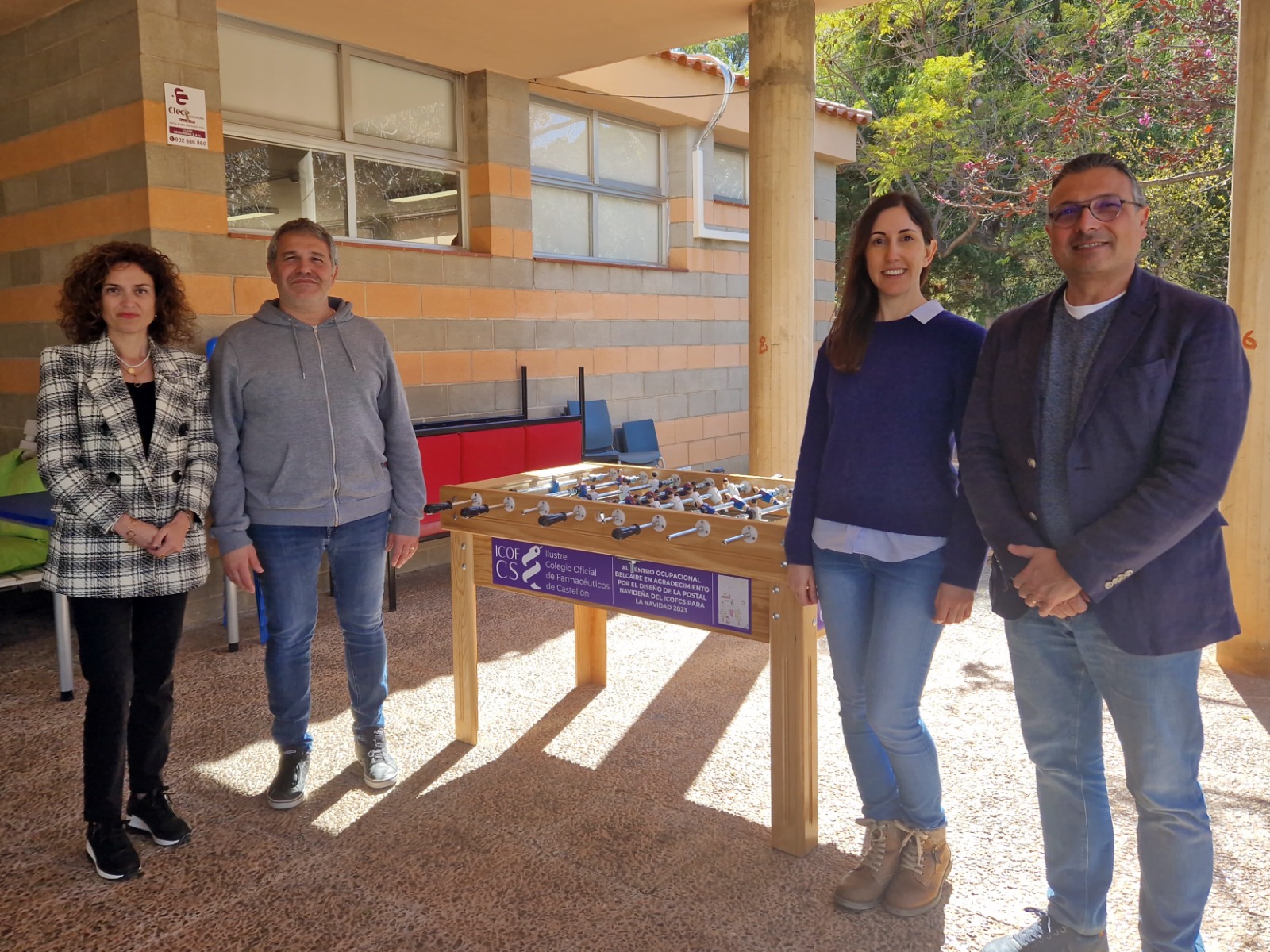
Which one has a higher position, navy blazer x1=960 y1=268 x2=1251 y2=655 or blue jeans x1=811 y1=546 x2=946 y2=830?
navy blazer x1=960 y1=268 x2=1251 y2=655

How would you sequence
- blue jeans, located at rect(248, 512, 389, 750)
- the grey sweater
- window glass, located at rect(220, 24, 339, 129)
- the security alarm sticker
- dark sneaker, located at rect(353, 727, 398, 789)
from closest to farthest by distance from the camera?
the grey sweater, blue jeans, located at rect(248, 512, 389, 750), dark sneaker, located at rect(353, 727, 398, 789), the security alarm sticker, window glass, located at rect(220, 24, 339, 129)

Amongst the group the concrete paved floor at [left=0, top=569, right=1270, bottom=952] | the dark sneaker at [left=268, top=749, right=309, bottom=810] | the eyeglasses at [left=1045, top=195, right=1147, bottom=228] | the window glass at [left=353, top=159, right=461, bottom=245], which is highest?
the window glass at [left=353, top=159, right=461, bottom=245]

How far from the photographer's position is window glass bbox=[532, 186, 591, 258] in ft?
25.3

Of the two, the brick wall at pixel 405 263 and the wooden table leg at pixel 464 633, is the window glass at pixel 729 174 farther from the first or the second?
the wooden table leg at pixel 464 633

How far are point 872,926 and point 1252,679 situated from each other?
277cm

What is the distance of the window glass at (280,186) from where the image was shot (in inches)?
225

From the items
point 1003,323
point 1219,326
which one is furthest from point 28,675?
point 1219,326

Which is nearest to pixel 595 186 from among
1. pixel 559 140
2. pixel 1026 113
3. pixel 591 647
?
pixel 559 140

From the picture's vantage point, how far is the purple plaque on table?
2.95 metres

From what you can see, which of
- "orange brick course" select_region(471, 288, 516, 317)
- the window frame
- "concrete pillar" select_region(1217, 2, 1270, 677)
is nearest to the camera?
"concrete pillar" select_region(1217, 2, 1270, 677)

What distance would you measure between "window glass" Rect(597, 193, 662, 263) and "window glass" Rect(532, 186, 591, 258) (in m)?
0.16

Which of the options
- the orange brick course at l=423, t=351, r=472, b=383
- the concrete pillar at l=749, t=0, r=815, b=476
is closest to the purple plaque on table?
the concrete pillar at l=749, t=0, r=815, b=476

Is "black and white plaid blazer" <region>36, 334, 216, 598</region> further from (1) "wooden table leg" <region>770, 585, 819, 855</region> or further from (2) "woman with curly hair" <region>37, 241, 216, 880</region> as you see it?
(1) "wooden table leg" <region>770, 585, 819, 855</region>

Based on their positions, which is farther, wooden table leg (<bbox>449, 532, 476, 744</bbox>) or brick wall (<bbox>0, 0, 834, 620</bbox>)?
brick wall (<bbox>0, 0, 834, 620</bbox>)
